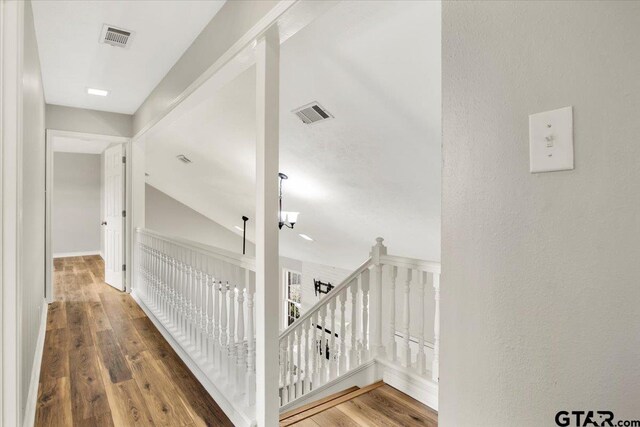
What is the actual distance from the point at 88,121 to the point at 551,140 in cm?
517

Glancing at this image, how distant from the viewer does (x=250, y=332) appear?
6.89 feet

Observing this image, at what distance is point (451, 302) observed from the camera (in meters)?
0.90

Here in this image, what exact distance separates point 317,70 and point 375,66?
45 centimetres

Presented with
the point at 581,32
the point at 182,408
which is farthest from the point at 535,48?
the point at 182,408

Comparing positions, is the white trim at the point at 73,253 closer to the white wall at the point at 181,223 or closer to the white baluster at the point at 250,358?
the white wall at the point at 181,223

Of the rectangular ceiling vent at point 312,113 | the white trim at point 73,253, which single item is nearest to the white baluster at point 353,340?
the rectangular ceiling vent at point 312,113

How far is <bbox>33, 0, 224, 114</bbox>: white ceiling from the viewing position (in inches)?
92.4

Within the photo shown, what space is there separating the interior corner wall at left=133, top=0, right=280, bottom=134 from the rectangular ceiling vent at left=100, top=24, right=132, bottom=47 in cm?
41

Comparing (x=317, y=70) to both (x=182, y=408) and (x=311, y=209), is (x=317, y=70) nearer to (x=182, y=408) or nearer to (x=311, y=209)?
(x=182, y=408)

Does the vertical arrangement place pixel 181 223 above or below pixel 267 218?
below

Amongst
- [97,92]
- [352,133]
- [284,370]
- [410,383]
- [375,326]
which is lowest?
[284,370]

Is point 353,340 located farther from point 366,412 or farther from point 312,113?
point 312,113

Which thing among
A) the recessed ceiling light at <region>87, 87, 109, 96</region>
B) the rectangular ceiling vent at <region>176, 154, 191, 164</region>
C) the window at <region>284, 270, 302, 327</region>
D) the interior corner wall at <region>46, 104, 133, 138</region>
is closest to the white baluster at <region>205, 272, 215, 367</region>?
the recessed ceiling light at <region>87, 87, 109, 96</region>

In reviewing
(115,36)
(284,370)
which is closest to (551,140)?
(115,36)
